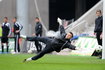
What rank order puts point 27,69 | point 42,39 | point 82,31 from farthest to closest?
point 82,31, point 42,39, point 27,69

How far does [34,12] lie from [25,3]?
5695 millimetres

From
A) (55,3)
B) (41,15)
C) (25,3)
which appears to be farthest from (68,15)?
(25,3)

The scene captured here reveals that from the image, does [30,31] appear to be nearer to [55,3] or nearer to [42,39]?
[55,3]

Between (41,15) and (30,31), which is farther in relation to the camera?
(41,15)

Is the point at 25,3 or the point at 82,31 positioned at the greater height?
the point at 25,3

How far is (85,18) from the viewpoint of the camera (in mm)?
30312

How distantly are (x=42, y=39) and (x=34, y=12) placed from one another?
20701mm

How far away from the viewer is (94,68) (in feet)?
46.1

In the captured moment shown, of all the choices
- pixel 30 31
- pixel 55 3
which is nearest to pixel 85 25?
pixel 30 31

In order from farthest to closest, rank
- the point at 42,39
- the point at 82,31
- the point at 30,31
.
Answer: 1. the point at 30,31
2. the point at 82,31
3. the point at 42,39

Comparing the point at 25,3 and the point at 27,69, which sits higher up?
the point at 25,3

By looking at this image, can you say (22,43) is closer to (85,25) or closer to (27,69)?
→ (85,25)

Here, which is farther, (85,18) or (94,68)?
(85,18)

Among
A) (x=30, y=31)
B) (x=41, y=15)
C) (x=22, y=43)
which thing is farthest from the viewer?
(x=41, y=15)
